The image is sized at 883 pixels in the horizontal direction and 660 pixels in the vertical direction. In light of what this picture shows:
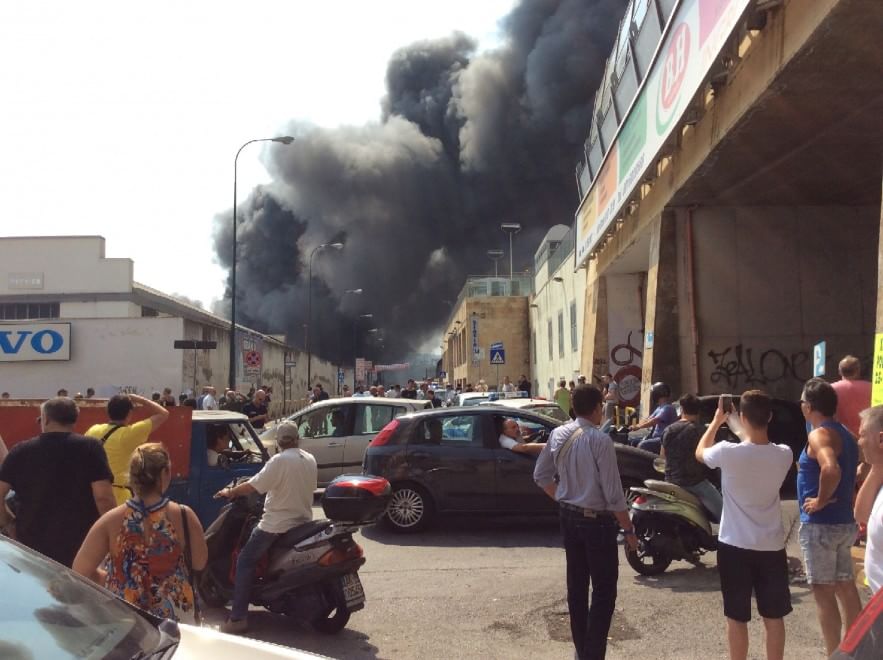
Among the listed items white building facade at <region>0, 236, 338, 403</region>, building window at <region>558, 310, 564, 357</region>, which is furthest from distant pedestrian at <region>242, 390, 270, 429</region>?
building window at <region>558, 310, 564, 357</region>

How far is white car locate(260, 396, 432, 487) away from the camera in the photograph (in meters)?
11.6

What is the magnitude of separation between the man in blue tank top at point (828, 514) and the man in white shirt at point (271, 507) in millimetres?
2891

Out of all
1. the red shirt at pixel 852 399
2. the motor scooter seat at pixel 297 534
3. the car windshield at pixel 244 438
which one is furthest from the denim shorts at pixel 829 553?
the car windshield at pixel 244 438

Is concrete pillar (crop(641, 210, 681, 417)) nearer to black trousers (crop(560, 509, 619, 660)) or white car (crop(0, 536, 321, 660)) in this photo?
black trousers (crop(560, 509, 619, 660))

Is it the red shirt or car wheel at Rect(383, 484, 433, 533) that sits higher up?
the red shirt

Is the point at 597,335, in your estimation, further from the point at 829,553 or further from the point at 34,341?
the point at 34,341

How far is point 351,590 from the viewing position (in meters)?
5.20

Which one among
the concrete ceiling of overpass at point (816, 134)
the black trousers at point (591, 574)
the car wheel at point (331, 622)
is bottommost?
the car wheel at point (331, 622)

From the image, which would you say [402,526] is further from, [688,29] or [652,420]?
[688,29]

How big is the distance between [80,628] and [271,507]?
9.56 feet

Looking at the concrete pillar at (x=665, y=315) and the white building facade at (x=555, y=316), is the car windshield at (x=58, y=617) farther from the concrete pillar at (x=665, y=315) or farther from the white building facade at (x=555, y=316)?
the white building facade at (x=555, y=316)

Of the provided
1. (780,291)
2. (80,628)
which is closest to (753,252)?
(780,291)

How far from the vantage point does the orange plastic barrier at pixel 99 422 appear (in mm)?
6766

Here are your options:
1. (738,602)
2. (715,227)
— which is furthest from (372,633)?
(715,227)
